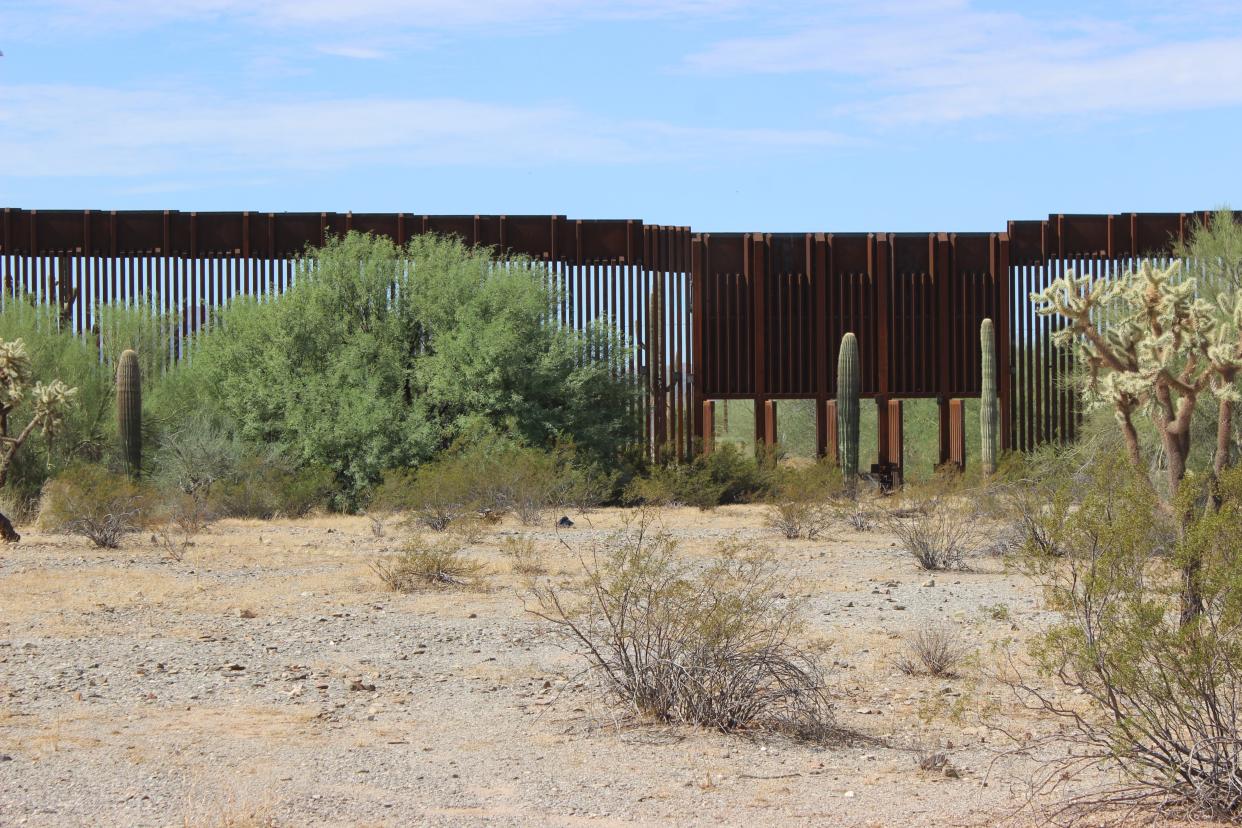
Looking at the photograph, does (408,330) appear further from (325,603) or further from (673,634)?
(673,634)

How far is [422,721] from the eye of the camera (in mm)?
7789

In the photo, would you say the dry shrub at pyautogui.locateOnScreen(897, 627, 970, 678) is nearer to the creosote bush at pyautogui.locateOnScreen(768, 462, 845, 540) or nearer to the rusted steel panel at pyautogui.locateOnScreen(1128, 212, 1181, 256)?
the creosote bush at pyautogui.locateOnScreen(768, 462, 845, 540)

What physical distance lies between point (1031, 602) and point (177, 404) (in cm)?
1987

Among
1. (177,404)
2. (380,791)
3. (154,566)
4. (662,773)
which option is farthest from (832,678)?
(177,404)

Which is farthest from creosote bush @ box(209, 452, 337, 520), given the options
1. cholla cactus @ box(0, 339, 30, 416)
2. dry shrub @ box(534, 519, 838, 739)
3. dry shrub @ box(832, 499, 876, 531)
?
dry shrub @ box(534, 519, 838, 739)

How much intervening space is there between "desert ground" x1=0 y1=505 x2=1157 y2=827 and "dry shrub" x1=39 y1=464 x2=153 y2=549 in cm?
371

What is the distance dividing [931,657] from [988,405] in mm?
18689

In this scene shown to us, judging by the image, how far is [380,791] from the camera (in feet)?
20.6

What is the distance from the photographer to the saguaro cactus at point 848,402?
1058 inches

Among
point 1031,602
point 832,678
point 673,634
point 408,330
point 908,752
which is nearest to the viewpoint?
point 908,752

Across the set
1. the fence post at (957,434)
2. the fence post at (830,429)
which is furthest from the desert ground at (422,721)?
the fence post at (957,434)

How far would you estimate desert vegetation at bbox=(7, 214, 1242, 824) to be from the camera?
20.6 ft

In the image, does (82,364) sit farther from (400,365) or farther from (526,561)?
(526,561)

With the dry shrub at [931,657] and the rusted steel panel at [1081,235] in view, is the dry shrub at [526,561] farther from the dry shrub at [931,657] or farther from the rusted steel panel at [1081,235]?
the rusted steel panel at [1081,235]
